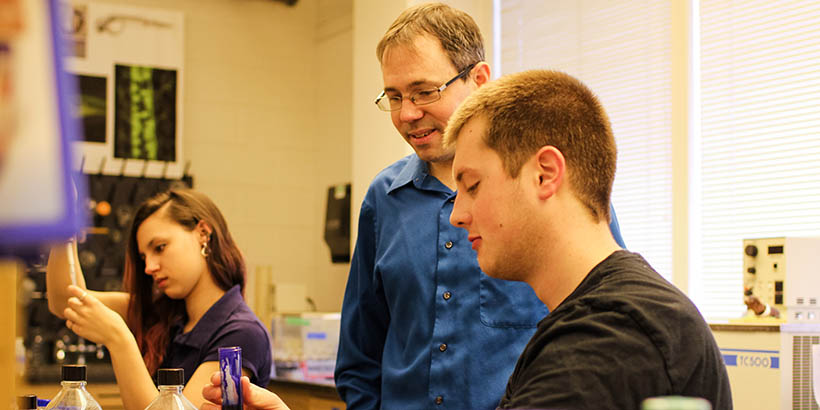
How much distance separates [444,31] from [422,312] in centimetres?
58

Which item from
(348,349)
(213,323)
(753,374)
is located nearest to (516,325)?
(348,349)

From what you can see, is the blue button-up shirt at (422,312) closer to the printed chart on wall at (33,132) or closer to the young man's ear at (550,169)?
the young man's ear at (550,169)

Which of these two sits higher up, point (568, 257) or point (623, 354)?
point (568, 257)

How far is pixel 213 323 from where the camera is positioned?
2238 millimetres

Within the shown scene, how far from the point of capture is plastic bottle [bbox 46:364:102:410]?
60.7 inches

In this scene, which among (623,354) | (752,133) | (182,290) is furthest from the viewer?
(752,133)

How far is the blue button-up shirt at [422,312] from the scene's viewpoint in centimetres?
171

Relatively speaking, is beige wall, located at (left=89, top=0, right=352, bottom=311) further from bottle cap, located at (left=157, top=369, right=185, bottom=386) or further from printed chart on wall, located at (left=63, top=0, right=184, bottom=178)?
bottle cap, located at (left=157, top=369, right=185, bottom=386)

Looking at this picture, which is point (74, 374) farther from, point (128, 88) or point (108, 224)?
point (128, 88)

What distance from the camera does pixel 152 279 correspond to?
2469 millimetres

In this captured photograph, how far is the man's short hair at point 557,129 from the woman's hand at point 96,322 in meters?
0.98

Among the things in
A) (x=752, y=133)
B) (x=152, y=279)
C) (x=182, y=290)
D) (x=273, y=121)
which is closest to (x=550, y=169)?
(x=182, y=290)

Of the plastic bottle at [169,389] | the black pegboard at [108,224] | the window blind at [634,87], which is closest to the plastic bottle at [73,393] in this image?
the plastic bottle at [169,389]

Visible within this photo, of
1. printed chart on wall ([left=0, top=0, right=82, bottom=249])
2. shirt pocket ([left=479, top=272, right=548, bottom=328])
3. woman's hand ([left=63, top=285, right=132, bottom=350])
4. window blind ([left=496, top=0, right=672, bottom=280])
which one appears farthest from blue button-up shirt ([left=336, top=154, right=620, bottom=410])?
window blind ([left=496, top=0, right=672, bottom=280])
